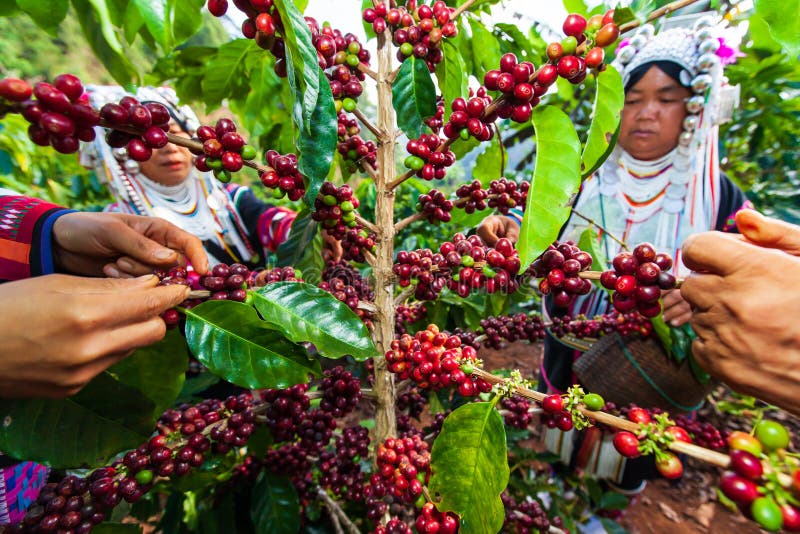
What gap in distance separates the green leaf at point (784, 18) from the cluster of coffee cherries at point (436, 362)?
782mm

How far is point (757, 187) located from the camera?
3379 mm

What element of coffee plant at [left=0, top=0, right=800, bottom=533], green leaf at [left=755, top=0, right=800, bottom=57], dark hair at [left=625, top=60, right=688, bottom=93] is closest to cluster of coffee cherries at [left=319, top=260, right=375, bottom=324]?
coffee plant at [left=0, top=0, right=800, bottom=533]

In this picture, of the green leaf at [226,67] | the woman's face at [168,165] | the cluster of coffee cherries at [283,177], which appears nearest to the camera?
the cluster of coffee cherries at [283,177]

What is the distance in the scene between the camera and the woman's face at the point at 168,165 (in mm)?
2057

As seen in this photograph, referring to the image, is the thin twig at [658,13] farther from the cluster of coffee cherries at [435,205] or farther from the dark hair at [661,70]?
the dark hair at [661,70]

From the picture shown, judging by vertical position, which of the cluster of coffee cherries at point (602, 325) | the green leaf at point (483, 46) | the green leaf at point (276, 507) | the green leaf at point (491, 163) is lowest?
the green leaf at point (276, 507)

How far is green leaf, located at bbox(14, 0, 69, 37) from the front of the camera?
62 centimetres

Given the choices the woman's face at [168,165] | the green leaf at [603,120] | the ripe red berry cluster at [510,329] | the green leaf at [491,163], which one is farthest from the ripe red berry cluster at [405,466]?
the woman's face at [168,165]

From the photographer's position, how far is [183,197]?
226 centimetres

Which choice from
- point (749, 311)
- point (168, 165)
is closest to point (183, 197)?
point (168, 165)

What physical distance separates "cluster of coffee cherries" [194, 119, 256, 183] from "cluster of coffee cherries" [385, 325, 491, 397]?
0.55 m

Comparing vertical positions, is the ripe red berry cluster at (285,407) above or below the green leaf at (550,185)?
below

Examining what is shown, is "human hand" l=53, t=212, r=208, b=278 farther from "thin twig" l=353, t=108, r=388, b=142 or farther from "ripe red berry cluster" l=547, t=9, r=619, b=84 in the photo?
"ripe red berry cluster" l=547, t=9, r=619, b=84

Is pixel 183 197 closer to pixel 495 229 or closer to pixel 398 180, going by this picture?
pixel 398 180
